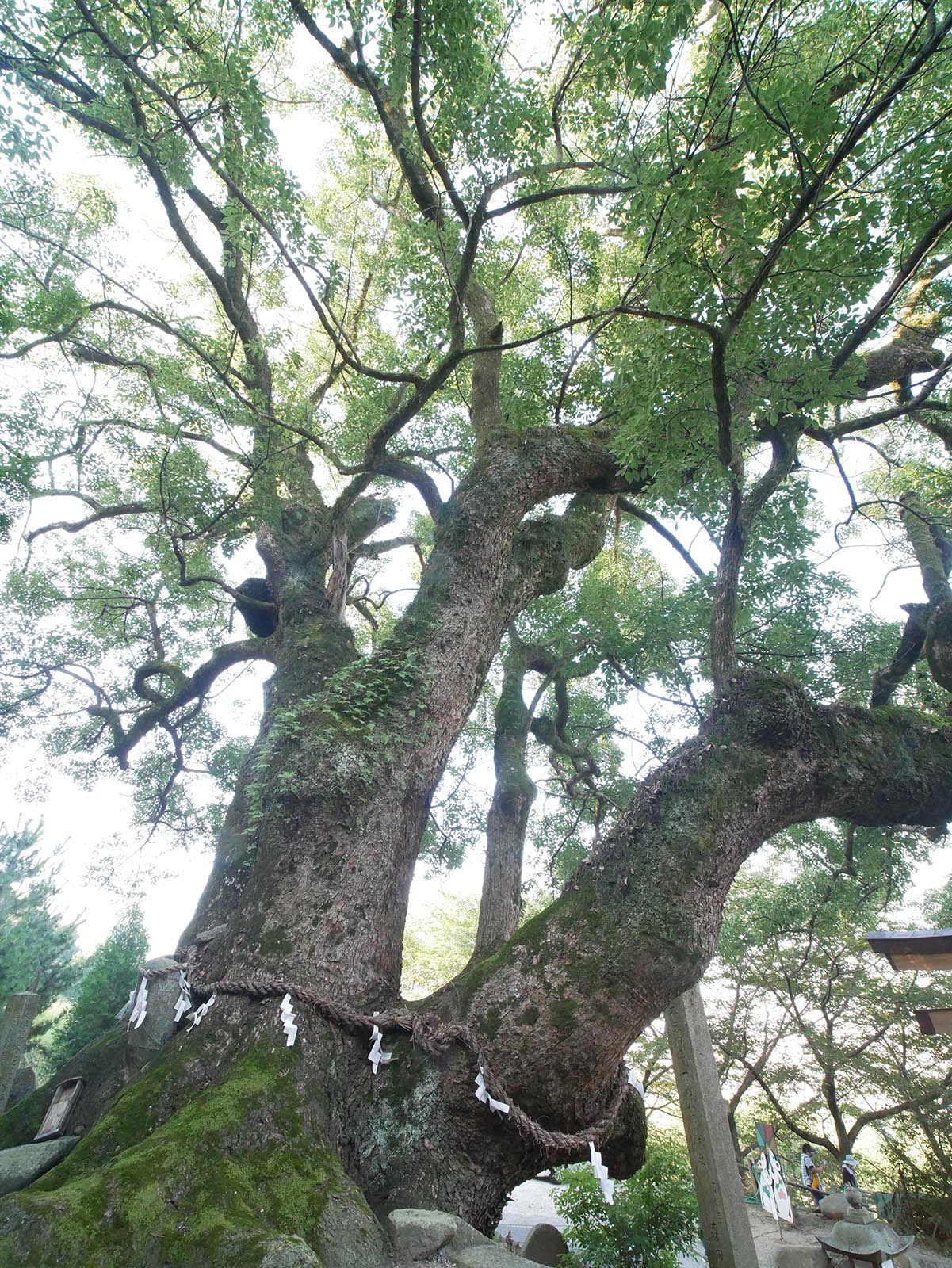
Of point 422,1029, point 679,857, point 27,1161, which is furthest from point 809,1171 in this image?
point 27,1161

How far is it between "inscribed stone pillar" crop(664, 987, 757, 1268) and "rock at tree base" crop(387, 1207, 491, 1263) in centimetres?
296

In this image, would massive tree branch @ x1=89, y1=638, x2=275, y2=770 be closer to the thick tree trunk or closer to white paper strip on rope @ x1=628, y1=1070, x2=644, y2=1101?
the thick tree trunk

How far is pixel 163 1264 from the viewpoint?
1638mm

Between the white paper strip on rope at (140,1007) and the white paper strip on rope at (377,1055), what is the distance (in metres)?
Answer: 1.11

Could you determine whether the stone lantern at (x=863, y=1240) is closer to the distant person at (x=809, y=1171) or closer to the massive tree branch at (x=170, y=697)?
the distant person at (x=809, y=1171)

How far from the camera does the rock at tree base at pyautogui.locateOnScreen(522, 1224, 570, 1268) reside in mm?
6906

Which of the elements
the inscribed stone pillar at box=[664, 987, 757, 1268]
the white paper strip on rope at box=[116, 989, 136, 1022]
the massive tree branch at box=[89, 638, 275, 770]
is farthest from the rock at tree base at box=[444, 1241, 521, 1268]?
the massive tree branch at box=[89, 638, 275, 770]

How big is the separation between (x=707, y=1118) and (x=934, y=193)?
244 inches

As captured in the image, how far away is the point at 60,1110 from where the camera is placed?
→ 285 cm

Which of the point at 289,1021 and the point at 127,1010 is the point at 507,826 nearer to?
the point at 127,1010

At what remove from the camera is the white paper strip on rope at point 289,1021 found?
7.84ft

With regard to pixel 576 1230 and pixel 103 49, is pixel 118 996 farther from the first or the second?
pixel 103 49

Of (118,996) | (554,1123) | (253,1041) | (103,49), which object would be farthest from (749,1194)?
(103,49)

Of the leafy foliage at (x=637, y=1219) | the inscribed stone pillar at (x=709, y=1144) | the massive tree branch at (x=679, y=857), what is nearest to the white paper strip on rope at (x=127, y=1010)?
the massive tree branch at (x=679, y=857)
